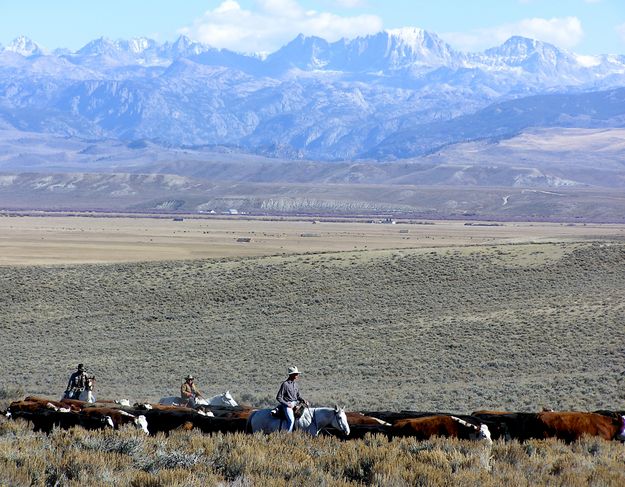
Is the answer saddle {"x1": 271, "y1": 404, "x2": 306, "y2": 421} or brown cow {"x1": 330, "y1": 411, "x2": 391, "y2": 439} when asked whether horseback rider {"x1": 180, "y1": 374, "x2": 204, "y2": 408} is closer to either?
brown cow {"x1": 330, "y1": 411, "x2": 391, "y2": 439}

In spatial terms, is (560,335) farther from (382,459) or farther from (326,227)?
(326,227)

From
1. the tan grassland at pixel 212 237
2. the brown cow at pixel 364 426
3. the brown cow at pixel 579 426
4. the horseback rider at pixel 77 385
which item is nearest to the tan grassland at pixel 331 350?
the brown cow at pixel 579 426

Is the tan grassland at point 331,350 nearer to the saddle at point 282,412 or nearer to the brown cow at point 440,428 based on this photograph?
the brown cow at point 440,428

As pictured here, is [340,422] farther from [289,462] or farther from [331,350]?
[331,350]

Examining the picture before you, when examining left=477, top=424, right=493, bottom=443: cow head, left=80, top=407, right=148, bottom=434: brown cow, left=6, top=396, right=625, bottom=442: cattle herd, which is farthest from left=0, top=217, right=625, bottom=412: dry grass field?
left=80, top=407, right=148, bottom=434: brown cow

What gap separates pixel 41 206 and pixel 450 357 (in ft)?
512

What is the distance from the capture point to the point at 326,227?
117 meters

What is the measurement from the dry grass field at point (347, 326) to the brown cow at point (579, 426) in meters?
9.84

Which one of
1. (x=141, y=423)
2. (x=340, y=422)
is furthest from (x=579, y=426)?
(x=141, y=423)

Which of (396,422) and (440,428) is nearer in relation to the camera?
(440,428)

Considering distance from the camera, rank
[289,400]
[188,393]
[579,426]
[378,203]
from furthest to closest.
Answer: [378,203] < [188,393] < [289,400] < [579,426]

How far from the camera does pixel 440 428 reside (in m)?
13.4

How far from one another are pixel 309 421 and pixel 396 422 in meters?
1.25

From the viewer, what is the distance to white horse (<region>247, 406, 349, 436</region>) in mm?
13508
